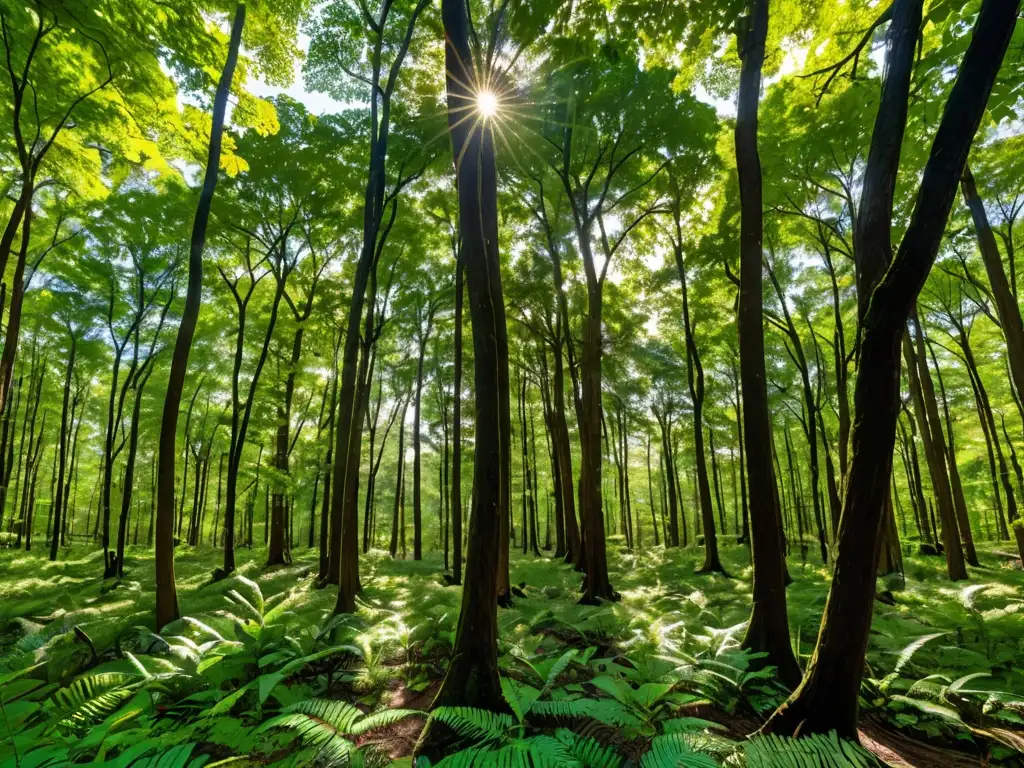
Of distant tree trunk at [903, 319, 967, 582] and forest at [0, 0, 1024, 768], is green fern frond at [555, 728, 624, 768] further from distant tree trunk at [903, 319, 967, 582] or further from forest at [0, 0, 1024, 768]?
distant tree trunk at [903, 319, 967, 582]

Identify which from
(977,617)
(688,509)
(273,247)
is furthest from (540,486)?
(977,617)

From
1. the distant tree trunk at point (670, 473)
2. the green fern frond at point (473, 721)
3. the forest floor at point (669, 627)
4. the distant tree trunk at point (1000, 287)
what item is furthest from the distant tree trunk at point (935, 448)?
the green fern frond at point (473, 721)

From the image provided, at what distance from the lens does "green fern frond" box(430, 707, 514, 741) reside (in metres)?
2.98

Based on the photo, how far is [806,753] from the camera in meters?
2.60

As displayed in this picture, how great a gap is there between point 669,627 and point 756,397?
310 cm

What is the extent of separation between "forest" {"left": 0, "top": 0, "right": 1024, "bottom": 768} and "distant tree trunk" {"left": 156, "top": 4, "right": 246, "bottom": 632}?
67 mm

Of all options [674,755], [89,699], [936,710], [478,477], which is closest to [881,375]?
[674,755]

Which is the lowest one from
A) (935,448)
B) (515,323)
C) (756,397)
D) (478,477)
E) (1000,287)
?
(478,477)

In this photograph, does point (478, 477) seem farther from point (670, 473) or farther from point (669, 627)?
point (670, 473)

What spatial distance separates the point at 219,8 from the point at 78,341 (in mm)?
14989

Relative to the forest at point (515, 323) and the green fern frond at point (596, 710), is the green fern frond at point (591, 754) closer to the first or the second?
the forest at point (515, 323)

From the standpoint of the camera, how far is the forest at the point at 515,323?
126 inches

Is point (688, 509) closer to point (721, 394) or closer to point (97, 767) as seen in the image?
point (721, 394)

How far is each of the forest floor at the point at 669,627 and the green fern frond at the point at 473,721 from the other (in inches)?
31.4
